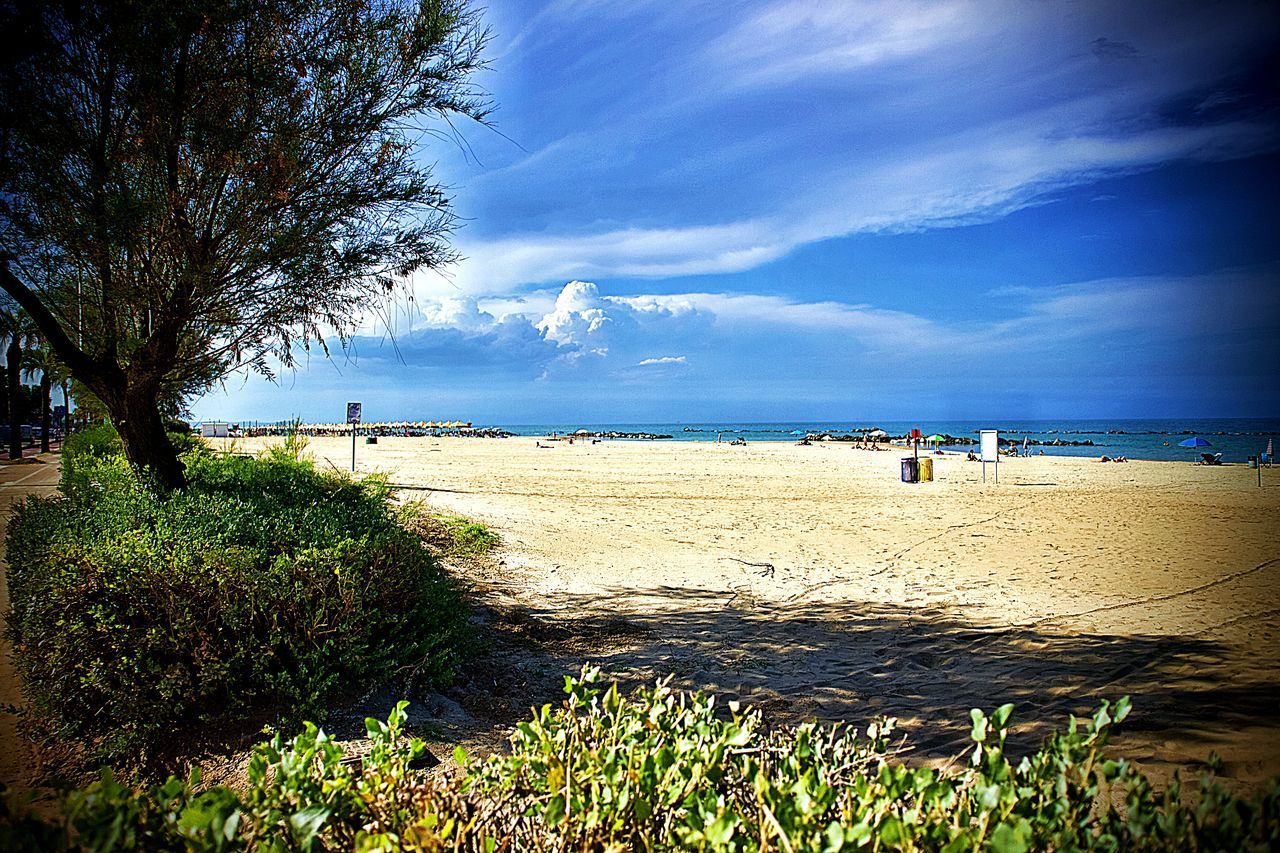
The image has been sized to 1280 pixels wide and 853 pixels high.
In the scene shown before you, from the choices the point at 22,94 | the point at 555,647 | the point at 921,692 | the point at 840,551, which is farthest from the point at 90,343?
the point at 840,551

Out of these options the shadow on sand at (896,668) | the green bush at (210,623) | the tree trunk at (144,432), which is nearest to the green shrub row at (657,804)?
the shadow on sand at (896,668)

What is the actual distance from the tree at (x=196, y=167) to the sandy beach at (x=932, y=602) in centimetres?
418

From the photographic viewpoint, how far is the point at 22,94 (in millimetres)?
4984

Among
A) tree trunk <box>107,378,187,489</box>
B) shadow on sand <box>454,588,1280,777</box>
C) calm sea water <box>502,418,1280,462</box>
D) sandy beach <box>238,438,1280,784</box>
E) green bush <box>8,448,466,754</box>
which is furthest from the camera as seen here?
calm sea water <box>502,418,1280,462</box>

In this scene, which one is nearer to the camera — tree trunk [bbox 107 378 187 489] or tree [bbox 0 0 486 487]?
tree [bbox 0 0 486 487]

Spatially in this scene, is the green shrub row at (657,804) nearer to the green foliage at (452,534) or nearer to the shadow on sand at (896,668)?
the shadow on sand at (896,668)

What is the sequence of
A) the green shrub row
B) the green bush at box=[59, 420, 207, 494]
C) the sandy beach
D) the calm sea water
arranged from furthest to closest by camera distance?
the calm sea water < the green bush at box=[59, 420, 207, 494] < the sandy beach < the green shrub row

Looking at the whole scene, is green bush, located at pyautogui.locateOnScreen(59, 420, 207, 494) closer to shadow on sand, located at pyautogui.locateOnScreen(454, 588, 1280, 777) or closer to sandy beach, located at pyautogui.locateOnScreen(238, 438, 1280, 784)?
sandy beach, located at pyautogui.locateOnScreen(238, 438, 1280, 784)

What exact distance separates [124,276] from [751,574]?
7935 mm

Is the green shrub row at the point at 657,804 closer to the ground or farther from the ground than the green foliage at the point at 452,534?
farther from the ground

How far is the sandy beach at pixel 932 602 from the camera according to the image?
5277mm

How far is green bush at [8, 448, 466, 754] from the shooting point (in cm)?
418

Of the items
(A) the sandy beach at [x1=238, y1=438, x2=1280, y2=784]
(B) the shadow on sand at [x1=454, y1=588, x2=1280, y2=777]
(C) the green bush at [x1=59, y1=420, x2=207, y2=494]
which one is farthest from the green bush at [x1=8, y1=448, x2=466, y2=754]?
(C) the green bush at [x1=59, y1=420, x2=207, y2=494]

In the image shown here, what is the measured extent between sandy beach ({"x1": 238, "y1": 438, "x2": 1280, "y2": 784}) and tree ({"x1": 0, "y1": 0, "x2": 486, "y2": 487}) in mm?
4182
